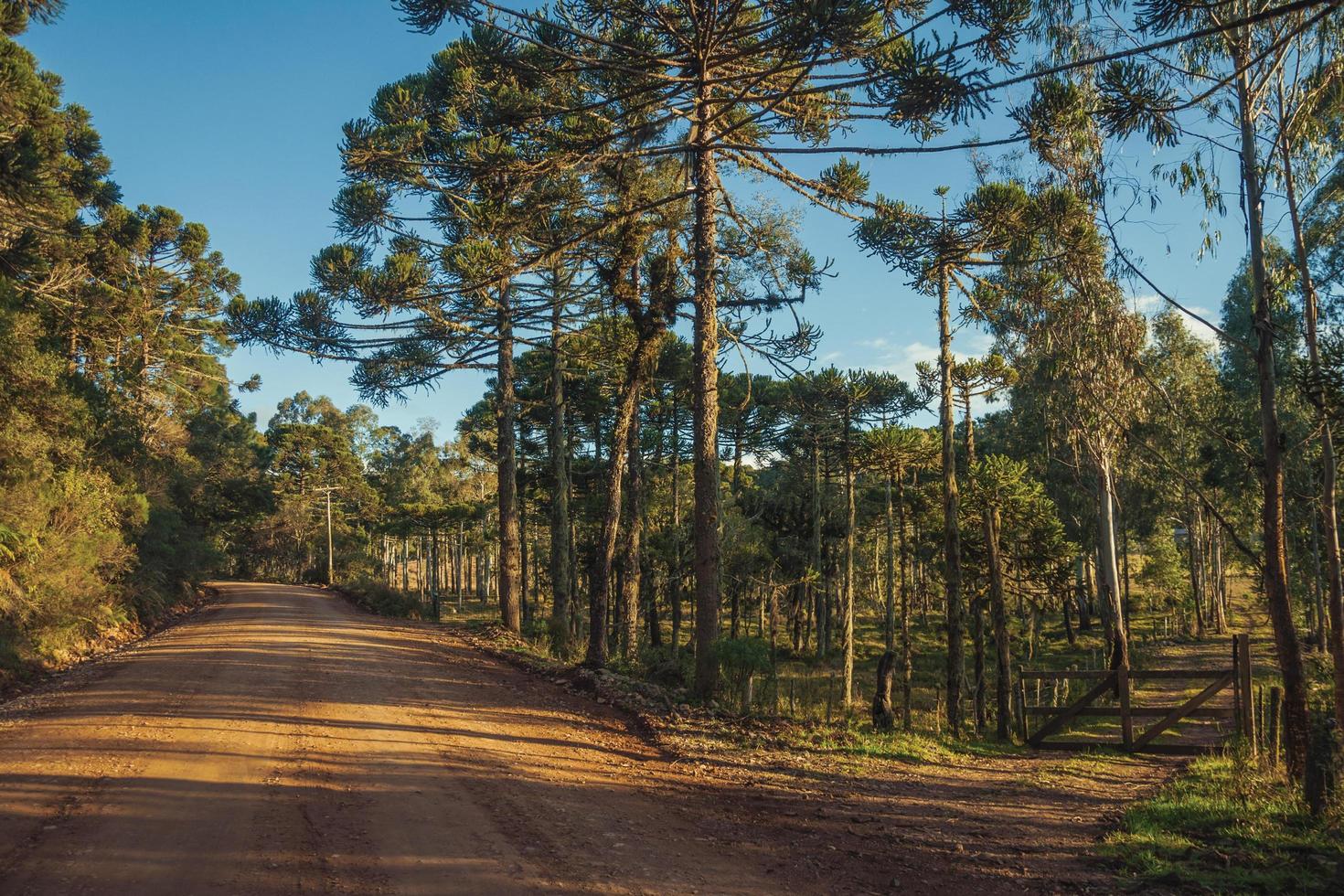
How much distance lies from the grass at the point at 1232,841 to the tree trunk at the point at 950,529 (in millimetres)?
6780

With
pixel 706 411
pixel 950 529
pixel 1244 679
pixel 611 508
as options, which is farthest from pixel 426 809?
pixel 950 529

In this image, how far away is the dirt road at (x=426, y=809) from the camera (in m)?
4.50

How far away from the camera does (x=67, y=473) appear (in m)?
15.9

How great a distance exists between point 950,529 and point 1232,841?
9.61 meters

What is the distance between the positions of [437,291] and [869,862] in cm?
1097

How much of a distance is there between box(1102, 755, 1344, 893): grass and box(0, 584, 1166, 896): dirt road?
431 mm

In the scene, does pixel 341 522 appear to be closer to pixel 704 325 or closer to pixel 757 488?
pixel 757 488

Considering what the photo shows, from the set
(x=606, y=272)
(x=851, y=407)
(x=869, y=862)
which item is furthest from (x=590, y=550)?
(x=869, y=862)

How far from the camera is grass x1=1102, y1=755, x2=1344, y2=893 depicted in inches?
202

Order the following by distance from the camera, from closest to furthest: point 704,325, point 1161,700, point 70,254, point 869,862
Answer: point 869,862
point 704,325
point 70,254
point 1161,700

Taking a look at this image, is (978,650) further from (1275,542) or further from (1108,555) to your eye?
(1275,542)

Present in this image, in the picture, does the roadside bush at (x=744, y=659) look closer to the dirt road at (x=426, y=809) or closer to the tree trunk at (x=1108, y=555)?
the dirt road at (x=426, y=809)

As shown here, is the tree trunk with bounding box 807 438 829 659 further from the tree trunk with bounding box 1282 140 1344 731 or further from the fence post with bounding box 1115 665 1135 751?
the tree trunk with bounding box 1282 140 1344 731

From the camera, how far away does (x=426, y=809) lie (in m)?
5.54
